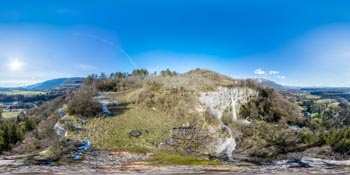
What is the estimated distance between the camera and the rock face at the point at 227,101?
60153 mm

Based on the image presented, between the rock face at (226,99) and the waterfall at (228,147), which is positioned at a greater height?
the rock face at (226,99)

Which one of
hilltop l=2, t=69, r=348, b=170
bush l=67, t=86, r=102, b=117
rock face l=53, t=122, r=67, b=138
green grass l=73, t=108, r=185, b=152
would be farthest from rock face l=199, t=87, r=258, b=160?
rock face l=53, t=122, r=67, b=138

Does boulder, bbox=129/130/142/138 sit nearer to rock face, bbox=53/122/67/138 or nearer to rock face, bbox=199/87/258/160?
rock face, bbox=53/122/67/138

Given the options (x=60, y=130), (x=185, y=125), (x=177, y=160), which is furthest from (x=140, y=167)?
(x=60, y=130)

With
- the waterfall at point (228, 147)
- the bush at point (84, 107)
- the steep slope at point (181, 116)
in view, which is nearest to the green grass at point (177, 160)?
the steep slope at point (181, 116)

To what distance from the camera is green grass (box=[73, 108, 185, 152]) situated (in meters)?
54.6

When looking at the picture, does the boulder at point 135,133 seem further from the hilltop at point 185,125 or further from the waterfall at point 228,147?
the waterfall at point 228,147

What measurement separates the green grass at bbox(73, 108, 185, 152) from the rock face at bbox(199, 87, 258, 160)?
5.28 meters

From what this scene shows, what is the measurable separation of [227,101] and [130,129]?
13944 mm

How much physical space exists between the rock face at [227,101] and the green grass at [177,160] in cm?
690

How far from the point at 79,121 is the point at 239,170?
65.4 feet

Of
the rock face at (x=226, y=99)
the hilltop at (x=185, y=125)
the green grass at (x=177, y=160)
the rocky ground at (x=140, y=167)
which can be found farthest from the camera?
the rock face at (x=226, y=99)

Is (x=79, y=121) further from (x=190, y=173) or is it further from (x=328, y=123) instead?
(x=328, y=123)

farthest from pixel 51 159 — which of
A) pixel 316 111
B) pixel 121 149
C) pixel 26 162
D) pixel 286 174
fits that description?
pixel 316 111
